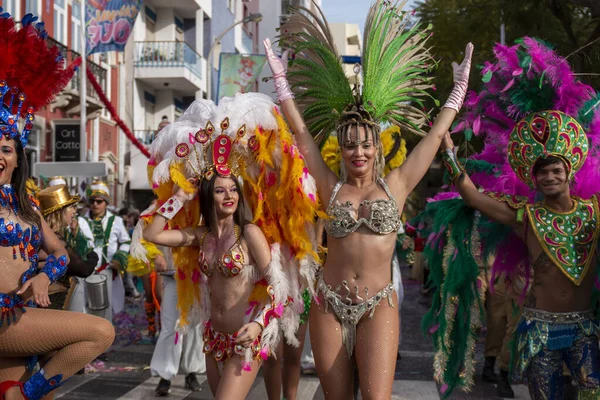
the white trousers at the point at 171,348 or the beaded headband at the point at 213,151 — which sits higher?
the beaded headband at the point at 213,151

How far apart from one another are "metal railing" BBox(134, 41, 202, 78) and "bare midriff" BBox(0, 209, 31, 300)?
1012 inches

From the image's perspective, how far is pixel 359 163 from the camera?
182 inches

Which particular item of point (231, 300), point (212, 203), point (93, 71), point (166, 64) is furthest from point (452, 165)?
point (166, 64)

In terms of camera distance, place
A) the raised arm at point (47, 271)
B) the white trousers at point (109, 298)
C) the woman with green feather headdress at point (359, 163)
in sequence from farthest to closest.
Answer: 1. the white trousers at point (109, 298)
2. the woman with green feather headdress at point (359, 163)
3. the raised arm at point (47, 271)

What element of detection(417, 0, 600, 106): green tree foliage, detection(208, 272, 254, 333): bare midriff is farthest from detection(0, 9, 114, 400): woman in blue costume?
detection(417, 0, 600, 106): green tree foliage

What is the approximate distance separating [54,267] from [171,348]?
3166mm

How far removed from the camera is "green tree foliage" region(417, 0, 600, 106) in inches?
309

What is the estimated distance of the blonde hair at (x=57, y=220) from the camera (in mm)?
7223

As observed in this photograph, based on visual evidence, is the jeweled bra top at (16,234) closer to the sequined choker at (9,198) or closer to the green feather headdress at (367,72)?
the sequined choker at (9,198)

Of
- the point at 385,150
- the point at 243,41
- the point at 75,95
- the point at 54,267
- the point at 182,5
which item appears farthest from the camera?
the point at 243,41

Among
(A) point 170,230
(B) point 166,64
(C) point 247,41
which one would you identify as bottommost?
(A) point 170,230

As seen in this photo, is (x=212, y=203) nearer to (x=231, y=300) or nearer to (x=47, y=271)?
(x=231, y=300)

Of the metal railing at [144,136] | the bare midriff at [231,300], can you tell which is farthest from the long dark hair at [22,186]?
the metal railing at [144,136]

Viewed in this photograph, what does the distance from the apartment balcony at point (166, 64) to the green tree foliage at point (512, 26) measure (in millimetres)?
13358
